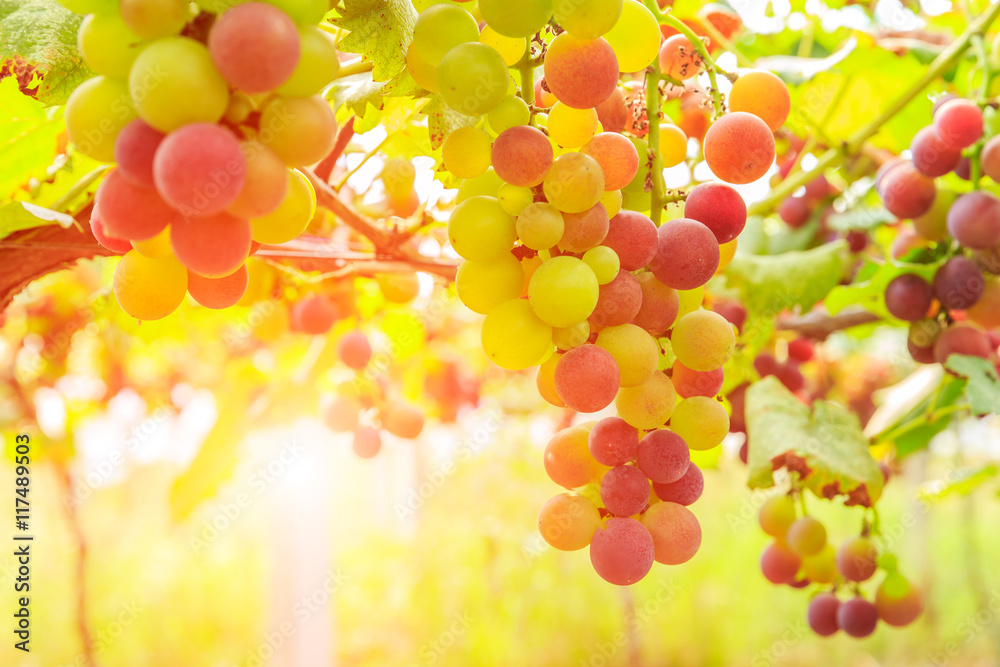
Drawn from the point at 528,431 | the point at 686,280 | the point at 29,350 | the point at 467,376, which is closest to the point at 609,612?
the point at 528,431

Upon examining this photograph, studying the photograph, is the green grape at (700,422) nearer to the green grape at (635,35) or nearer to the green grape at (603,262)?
the green grape at (603,262)

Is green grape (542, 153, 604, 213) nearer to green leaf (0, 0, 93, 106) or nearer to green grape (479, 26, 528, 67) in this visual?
green grape (479, 26, 528, 67)

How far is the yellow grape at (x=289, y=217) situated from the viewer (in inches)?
13.9

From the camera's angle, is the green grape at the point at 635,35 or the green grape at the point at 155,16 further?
the green grape at the point at 635,35

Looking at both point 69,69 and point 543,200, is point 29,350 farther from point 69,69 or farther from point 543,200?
point 543,200

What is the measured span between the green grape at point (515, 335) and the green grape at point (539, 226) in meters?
0.05

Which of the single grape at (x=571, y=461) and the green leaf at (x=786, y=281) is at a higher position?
the single grape at (x=571, y=461)

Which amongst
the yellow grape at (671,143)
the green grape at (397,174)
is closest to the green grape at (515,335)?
the yellow grape at (671,143)

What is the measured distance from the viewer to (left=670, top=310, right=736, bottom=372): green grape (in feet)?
1.50

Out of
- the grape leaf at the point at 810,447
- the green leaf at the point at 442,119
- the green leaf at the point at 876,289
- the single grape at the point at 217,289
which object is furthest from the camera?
the green leaf at the point at 876,289

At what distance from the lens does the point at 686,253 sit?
43 centimetres

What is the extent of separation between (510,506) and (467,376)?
191 cm

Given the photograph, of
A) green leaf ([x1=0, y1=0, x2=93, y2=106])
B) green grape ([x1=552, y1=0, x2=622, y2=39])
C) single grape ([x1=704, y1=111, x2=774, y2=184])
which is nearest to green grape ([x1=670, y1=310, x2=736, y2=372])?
single grape ([x1=704, y1=111, x2=774, y2=184])

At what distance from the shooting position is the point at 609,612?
137 inches
